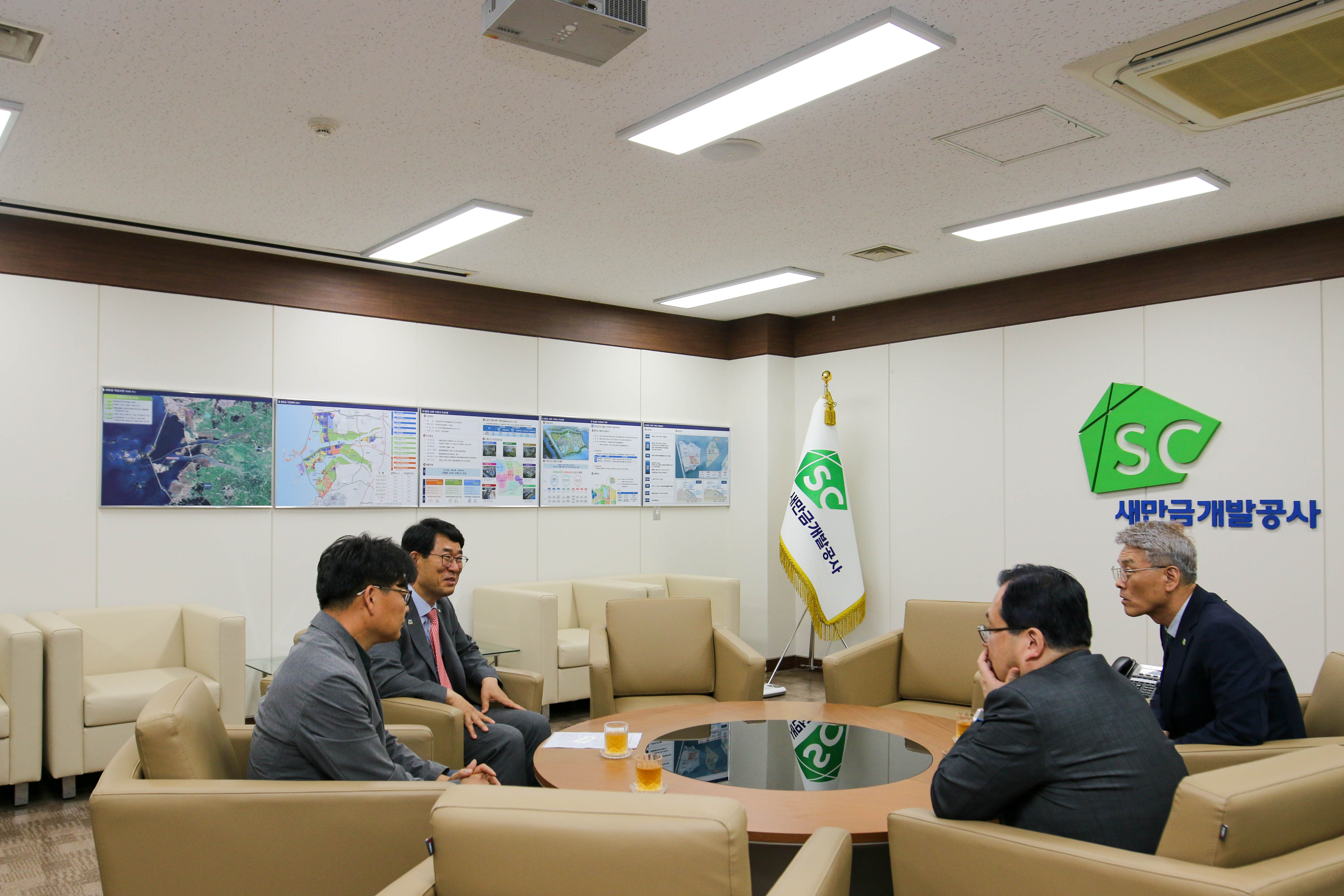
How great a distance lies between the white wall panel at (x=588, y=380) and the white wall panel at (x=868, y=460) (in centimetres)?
166

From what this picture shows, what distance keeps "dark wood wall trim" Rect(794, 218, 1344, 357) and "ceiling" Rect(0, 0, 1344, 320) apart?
0.47ft

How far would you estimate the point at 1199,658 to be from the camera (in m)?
2.85

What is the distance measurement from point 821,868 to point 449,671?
99.3 inches

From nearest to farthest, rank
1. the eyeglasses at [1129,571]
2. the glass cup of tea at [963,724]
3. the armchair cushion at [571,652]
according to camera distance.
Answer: the glass cup of tea at [963,724]
the eyeglasses at [1129,571]
the armchair cushion at [571,652]

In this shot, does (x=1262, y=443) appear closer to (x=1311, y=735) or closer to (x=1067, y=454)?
(x=1067, y=454)

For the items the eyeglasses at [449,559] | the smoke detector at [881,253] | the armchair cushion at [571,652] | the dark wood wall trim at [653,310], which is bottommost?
the armchair cushion at [571,652]

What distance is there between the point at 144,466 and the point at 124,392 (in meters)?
0.43

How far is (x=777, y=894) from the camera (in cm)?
164

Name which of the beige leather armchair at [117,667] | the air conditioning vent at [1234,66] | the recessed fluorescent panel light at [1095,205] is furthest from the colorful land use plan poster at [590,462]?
the air conditioning vent at [1234,66]

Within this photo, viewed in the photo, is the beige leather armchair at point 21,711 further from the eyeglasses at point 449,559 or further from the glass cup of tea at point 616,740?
the glass cup of tea at point 616,740

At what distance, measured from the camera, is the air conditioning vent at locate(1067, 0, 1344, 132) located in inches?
109

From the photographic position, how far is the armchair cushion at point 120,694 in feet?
14.0

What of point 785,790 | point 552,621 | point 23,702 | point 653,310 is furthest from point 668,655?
point 653,310

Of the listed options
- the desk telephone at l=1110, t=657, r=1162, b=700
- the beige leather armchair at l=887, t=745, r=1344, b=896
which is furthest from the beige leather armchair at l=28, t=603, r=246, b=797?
the desk telephone at l=1110, t=657, r=1162, b=700
